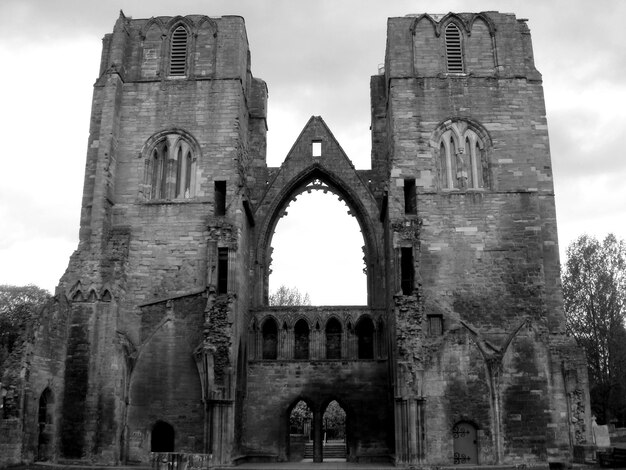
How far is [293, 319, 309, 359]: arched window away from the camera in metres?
24.0

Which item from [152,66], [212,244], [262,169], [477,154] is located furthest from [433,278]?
[152,66]

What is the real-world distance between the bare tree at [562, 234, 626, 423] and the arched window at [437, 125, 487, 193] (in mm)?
14574

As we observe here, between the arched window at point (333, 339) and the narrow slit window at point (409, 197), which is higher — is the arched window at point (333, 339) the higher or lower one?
the lower one

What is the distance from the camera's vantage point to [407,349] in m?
19.8

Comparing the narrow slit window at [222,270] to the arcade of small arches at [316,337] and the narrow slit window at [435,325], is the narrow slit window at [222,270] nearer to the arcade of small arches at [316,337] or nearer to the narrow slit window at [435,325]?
the arcade of small arches at [316,337]

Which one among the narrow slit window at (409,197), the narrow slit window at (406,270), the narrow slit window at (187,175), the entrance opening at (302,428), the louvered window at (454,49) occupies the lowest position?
the entrance opening at (302,428)

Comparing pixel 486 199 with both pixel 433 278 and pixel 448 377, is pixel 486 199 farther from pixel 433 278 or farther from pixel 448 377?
pixel 448 377

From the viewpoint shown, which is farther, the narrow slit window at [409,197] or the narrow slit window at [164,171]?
the narrow slit window at [164,171]

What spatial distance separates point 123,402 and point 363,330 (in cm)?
859

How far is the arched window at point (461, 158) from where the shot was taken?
22938mm

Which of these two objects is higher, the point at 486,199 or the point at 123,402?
the point at 486,199

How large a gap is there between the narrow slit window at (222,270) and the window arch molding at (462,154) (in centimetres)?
751

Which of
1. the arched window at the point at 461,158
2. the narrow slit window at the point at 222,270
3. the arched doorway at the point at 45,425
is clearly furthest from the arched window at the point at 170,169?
the arched window at the point at 461,158

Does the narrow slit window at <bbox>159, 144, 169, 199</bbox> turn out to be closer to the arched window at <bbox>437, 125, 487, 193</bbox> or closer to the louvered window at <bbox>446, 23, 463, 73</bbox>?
the arched window at <bbox>437, 125, 487, 193</bbox>
